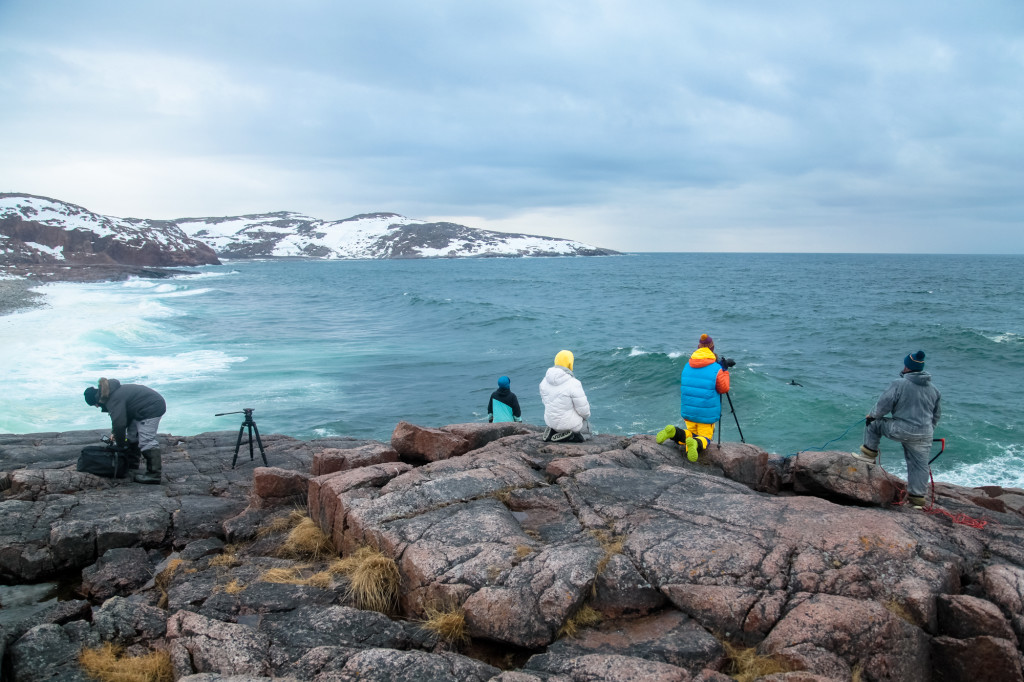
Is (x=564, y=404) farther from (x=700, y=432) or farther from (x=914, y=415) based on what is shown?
(x=914, y=415)

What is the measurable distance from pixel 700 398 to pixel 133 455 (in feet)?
33.1

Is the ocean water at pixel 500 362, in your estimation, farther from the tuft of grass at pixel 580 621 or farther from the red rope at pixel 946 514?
the tuft of grass at pixel 580 621

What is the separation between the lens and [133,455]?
11.0m

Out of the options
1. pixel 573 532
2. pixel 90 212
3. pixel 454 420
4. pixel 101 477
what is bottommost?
pixel 454 420

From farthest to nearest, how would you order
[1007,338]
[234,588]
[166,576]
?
[1007,338], [166,576], [234,588]

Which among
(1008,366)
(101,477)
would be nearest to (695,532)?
(101,477)

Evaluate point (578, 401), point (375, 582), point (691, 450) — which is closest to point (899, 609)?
point (691, 450)

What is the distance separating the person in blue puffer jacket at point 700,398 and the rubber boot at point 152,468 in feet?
29.3

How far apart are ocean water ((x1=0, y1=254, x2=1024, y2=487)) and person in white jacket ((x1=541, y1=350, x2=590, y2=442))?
11.8 feet

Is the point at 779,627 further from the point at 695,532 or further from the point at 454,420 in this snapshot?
the point at 454,420

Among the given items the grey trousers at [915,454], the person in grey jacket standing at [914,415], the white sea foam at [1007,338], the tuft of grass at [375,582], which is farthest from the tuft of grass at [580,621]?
the white sea foam at [1007,338]

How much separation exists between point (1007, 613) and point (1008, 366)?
1220 inches

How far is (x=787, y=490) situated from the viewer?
10.5m

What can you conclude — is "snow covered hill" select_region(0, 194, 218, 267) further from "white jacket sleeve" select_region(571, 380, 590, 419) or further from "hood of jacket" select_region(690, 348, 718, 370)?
"hood of jacket" select_region(690, 348, 718, 370)
